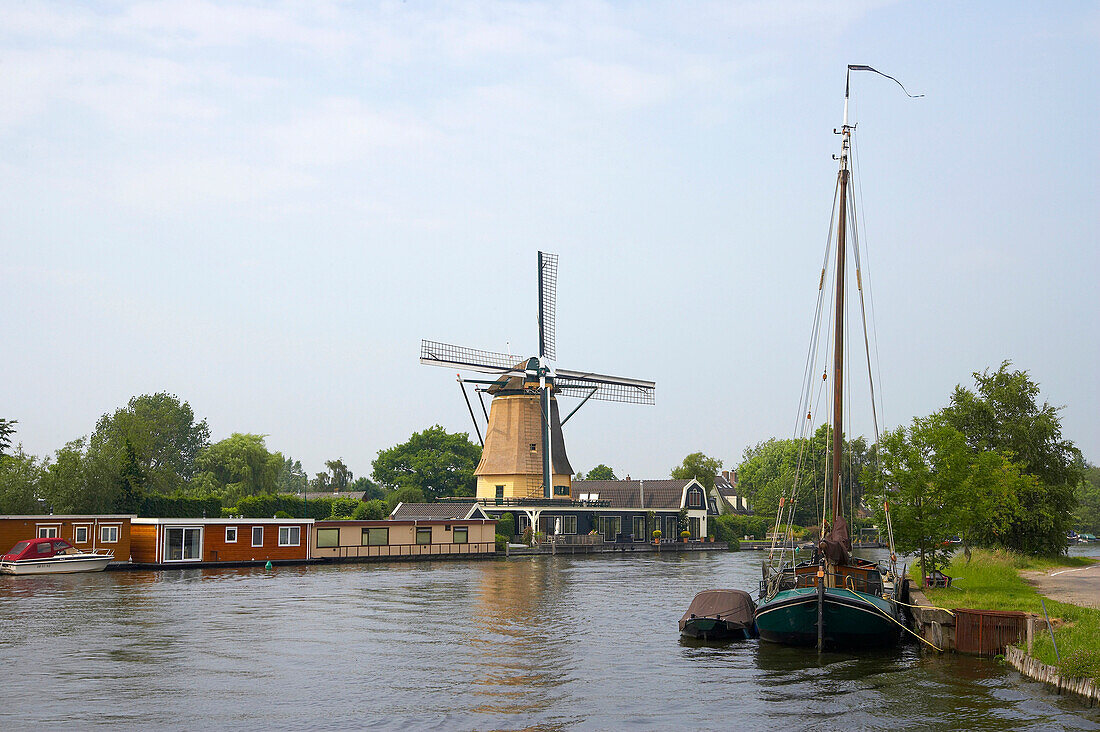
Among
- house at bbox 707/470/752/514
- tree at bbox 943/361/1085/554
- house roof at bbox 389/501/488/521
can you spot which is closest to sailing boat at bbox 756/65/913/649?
tree at bbox 943/361/1085/554

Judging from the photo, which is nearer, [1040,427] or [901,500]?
[901,500]

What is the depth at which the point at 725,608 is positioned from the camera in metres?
27.8

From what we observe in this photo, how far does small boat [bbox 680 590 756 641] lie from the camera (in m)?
27.3

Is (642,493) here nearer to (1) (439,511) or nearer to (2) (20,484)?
(1) (439,511)

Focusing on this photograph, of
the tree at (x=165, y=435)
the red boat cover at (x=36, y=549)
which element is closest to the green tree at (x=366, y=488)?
the tree at (x=165, y=435)

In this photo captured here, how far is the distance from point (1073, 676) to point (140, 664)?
19.9 meters

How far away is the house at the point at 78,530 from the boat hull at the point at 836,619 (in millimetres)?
38984

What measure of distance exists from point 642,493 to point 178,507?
4007cm

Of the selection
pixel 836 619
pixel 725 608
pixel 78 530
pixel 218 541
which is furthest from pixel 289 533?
pixel 836 619

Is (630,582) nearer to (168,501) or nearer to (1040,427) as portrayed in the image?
(1040,427)

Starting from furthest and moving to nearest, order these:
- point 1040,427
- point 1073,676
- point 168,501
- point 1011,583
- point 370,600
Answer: point 168,501 < point 1040,427 < point 370,600 < point 1011,583 < point 1073,676

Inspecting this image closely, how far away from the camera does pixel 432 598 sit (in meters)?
38.6

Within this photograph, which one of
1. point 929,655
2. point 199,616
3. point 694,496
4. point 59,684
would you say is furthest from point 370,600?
point 694,496

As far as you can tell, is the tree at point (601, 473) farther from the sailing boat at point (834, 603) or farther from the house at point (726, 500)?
the sailing boat at point (834, 603)
